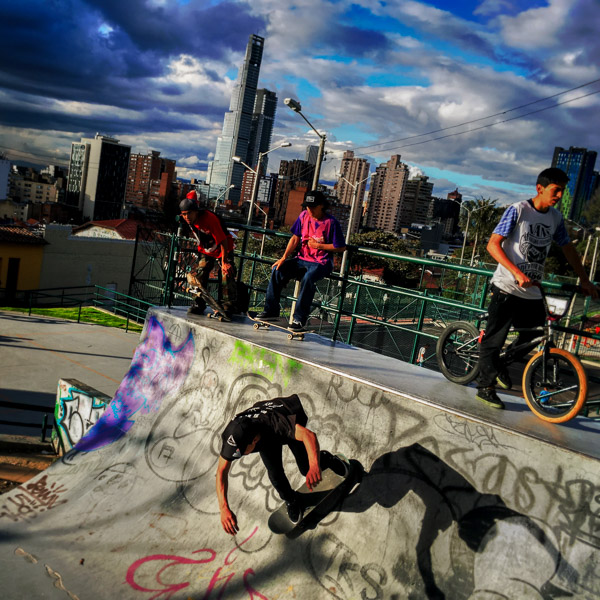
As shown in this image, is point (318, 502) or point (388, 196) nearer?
point (318, 502)

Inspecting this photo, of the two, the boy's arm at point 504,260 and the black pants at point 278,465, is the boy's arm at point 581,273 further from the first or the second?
the black pants at point 278,465

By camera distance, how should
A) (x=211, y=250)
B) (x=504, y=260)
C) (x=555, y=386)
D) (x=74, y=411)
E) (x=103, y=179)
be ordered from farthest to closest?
(x=103, y=179) < (x=74, y=411) < (x=211, y=250) < (x=504, y=260) < (x=555, y=386)

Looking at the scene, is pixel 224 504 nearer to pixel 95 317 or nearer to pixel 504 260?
pixel 504 260

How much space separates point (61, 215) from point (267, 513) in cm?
13640

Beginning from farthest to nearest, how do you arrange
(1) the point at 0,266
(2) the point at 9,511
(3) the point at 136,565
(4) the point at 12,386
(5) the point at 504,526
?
(1) the point at 0,266 < (4) the point at 12,386 < (2) the point at 9,511 < (3) the point at 136,565 < (5) the point at 504,526

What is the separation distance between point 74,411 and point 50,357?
19.4 ft

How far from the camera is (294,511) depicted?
3.80 metres

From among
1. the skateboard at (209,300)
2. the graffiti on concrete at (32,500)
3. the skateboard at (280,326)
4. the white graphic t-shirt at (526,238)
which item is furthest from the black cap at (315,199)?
the graffiti on concrete at (32,500)

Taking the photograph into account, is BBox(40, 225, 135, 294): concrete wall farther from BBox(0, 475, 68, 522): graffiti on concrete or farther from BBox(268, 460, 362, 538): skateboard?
BBox(268, 460, 362, 538): skateboard

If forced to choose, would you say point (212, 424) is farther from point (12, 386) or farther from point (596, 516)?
point (12, 386)

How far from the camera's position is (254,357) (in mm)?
5078

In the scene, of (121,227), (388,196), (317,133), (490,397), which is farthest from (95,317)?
(388,196)

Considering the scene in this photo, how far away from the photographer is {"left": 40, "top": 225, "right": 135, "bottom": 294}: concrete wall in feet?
119

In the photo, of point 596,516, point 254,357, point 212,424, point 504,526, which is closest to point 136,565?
point 212,424
